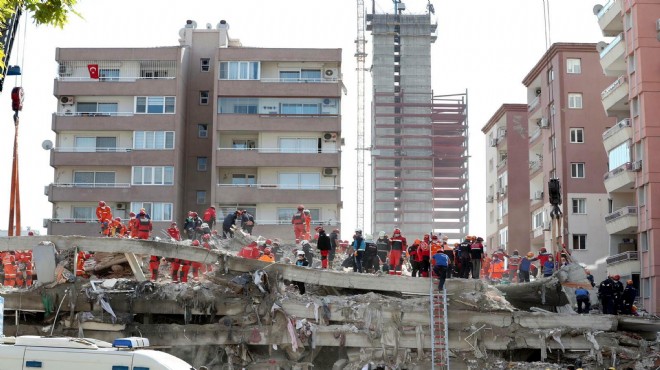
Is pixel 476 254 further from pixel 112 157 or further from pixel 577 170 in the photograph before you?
pixel 112 157

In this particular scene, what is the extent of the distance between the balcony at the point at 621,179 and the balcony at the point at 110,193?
86.8ft

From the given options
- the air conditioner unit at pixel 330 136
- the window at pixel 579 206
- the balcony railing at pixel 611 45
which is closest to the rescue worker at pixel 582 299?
the balcony railing at pixel 611 45

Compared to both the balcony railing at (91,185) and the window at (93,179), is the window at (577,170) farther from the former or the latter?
the window at (93,179)

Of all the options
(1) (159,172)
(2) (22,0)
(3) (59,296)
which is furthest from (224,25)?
(2) (22,0)

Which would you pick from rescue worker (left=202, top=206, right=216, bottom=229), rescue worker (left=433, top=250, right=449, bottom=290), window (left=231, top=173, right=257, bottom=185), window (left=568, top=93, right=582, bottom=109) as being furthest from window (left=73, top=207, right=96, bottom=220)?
rescue worker (left=433, top=250, right=449, bottom=290)

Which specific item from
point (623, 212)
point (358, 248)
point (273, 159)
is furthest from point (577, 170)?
point (358, 248)

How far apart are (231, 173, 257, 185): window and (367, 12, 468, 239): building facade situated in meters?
56.7

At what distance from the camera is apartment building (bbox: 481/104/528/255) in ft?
239

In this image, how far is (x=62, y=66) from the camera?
2589 inches

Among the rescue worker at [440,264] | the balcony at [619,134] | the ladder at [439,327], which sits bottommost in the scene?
the ladder at [439,327]

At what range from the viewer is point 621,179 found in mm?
51719

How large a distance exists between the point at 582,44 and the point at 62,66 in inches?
1247

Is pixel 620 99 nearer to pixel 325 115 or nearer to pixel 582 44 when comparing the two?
pixel 582 44

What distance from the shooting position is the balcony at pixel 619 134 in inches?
2008
